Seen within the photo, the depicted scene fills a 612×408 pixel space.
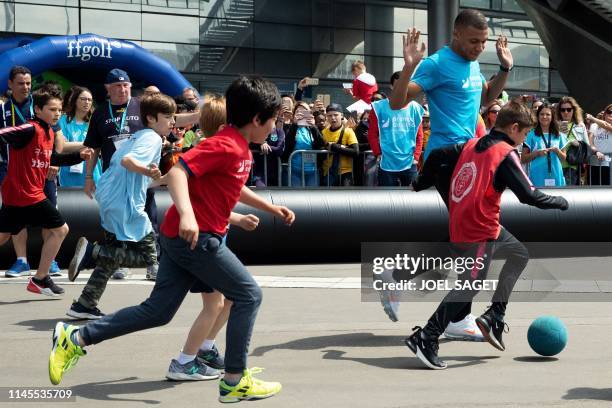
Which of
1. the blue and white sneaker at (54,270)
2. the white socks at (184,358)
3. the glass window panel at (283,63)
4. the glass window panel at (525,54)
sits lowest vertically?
the blue and white sneaker at (54,270)

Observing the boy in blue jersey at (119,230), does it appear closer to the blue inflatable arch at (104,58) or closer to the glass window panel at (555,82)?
the blue inflatable arch at (104,58)

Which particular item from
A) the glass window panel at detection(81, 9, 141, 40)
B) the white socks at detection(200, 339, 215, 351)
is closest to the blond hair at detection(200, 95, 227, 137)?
the white socks at detection(200, 339, 215, 351)

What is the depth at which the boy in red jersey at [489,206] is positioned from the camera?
19.2 ft

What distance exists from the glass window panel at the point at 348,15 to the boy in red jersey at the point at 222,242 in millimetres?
28959

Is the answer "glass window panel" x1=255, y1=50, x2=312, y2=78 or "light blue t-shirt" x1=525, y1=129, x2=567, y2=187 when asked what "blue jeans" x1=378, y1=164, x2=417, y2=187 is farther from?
"glass window panel" x1=255, y1=50, x2=312, y2=78

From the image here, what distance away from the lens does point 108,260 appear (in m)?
7.20

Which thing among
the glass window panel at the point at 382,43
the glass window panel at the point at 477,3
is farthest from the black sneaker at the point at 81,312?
the glass window panel at the point at 477,3

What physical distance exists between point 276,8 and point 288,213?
27973 mm

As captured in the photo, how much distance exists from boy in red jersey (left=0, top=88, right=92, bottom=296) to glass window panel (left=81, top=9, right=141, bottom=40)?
67.9 feet

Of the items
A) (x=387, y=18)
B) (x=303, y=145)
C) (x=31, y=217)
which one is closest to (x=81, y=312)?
(x=31, y=217)

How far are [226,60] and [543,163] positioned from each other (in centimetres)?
1960

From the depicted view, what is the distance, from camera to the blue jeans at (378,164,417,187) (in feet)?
40.4

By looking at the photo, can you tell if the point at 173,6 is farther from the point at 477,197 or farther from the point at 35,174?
the point at 477,197

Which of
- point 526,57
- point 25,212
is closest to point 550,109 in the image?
point 25,212
